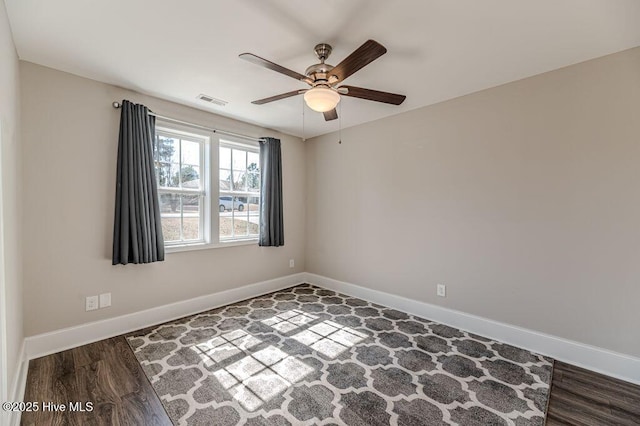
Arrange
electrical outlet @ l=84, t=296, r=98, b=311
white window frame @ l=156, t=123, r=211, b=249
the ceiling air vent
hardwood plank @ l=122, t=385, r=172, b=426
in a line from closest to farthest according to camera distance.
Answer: hardwood plank @ l=122, t=385, r=172, b=426 → electrical outlet @ l=84, t=296, r=98, b=311 → the ceiling air vent → white window frame @ l=156, t=123, r=211, b=249

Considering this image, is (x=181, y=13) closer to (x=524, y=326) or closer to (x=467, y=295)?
(x=467, y=295)

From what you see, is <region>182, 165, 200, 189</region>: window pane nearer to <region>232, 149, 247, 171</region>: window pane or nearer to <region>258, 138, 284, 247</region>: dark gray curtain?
<region>232, 149, 247, 171</region>: window pane

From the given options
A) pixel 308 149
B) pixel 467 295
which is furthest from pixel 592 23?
pixel 308 149

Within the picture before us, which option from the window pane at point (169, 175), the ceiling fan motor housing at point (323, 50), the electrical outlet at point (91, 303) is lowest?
the electrical outlet at point (91, 303)

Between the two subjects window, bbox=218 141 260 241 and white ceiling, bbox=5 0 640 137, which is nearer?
white ceiling, bbox=5 0 640 137

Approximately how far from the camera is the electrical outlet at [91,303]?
2570 mm

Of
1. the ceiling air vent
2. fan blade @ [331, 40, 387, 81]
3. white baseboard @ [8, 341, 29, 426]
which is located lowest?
white baseboard @ [8, 341, 29, 426]

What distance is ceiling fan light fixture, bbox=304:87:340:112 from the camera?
6.45ft

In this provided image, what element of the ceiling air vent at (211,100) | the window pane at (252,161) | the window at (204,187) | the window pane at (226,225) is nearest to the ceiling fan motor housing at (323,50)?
the ceiling air vent at (211,100)

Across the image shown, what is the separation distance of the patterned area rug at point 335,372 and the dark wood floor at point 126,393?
0.28 ft

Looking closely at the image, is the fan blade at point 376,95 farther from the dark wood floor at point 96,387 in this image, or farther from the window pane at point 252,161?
the dark wood floor at point 96,387

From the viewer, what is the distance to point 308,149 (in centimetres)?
454

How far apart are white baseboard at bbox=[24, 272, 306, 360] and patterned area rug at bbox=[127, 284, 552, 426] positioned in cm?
15

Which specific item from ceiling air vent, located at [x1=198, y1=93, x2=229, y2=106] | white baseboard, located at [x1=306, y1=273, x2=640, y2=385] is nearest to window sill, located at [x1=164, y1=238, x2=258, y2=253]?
ceiling air vent, located at [x1=198, y1=93, x2=229, y2=106]
